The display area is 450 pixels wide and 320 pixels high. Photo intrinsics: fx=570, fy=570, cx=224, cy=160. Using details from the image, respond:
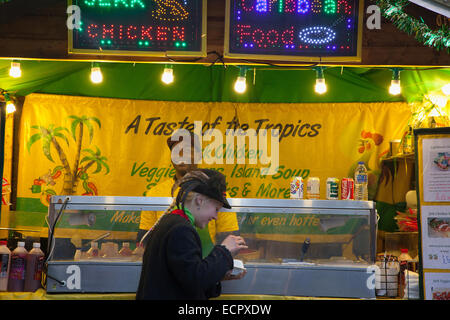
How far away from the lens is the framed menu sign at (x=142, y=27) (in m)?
4.63

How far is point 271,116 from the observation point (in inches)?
250

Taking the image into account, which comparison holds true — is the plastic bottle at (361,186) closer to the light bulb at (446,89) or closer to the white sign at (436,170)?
the white sign at (436,170)

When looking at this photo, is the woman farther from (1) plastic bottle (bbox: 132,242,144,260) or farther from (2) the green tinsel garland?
(2) the green tinsel garland

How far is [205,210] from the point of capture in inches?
119

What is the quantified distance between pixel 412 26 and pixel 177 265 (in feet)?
9.61

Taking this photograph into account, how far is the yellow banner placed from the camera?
6305 millimetres

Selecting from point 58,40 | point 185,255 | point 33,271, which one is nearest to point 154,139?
point 58,40

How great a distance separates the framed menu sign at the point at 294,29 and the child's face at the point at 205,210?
1944mm

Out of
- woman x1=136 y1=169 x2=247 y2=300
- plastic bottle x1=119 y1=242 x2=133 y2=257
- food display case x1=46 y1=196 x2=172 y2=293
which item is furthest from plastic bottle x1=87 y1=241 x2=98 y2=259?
woman x1=136 y1=169 x2=247 y2=300

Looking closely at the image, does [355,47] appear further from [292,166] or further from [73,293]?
[73,293]

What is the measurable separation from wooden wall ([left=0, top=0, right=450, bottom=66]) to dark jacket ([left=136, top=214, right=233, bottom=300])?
234 cm

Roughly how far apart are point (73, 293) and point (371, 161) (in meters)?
3.61
